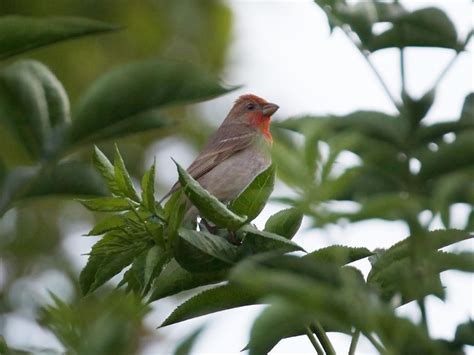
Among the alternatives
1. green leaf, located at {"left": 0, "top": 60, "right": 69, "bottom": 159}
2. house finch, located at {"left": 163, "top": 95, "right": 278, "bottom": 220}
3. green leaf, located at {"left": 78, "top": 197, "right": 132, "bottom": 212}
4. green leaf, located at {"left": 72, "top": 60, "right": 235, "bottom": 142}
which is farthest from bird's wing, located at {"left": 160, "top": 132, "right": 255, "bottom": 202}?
green leaf, located at {"left": 78, "top": 197, "right": 132, "bottom": 212}

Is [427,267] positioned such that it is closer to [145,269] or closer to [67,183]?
[145,269]

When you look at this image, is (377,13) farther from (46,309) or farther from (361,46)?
(46,309)

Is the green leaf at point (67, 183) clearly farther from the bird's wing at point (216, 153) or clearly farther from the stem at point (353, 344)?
the bird's wing at point (216, 153)

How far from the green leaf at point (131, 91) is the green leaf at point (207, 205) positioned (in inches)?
19.3

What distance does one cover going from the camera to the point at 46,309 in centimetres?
222

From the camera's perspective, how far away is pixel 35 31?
10.1 feet

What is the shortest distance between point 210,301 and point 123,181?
0.41 metres

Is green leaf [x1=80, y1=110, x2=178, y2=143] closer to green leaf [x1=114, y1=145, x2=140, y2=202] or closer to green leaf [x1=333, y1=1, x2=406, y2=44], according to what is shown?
green leaf [x1=114, y1=145, x2=140, y2=202]

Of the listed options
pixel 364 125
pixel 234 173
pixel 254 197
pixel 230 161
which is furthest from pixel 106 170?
pixel 230 161

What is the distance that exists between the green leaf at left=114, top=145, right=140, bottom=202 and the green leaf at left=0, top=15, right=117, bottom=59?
1.52ft

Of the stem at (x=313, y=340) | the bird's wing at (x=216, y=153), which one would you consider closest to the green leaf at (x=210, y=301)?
the stem at (x=313, y=340)

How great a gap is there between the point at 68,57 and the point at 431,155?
8.88m

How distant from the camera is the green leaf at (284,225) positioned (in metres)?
2.73

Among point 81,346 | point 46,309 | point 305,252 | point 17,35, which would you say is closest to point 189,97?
point 17,35
